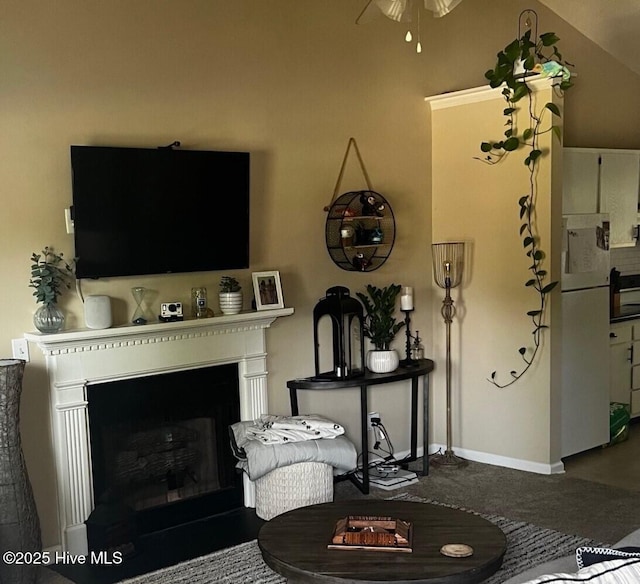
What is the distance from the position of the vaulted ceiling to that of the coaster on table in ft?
14.4

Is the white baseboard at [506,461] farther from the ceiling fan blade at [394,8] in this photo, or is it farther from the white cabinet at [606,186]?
the ceiling fan blade at [394,8]

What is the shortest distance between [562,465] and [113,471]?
8.72 feet

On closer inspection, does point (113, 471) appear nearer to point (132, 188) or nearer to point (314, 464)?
point (314, 464)

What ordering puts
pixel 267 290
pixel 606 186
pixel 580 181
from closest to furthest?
pixel 267 290
pixel 580 181
pixel 606 186

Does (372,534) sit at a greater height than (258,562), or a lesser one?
greater

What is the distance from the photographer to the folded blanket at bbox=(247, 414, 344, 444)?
4.11 m

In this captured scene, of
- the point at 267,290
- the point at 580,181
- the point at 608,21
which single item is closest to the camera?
the point at 267,290

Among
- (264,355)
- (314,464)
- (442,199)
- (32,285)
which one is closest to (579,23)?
(442,199)

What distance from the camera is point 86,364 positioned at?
378 cm

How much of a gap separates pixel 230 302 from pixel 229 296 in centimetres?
3

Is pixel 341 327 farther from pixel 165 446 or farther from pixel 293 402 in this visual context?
pixel 165 446

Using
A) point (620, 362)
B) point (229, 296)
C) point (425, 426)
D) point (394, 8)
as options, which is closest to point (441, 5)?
point (394, 8)

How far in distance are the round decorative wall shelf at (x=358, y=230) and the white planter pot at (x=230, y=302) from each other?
784 mm

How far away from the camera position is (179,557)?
3760mm
